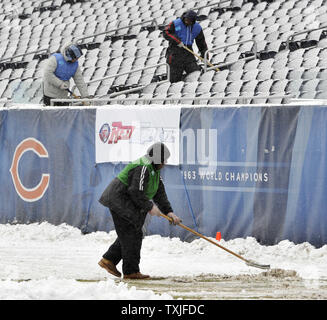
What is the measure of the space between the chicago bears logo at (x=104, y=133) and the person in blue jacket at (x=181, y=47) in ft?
13.4

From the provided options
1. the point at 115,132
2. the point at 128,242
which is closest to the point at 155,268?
the point at 128,242

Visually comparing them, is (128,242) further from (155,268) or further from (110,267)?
(155,268)

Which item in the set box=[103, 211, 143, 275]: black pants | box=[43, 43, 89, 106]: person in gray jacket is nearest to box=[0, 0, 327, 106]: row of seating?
box=[43, 43, 89, 106]: person in gray jacket

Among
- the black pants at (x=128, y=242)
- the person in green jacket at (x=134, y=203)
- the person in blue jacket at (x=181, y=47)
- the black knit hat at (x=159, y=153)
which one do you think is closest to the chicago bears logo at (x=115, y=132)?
the person in green jacket at (x=134, y=203)

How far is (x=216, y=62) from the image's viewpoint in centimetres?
1764

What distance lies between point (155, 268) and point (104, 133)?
3.02 m

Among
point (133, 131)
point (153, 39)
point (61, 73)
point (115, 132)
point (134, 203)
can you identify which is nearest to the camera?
point (134, 203)

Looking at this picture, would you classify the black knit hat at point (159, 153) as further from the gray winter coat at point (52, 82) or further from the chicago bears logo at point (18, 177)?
the gray winter coat at point (52, 82)

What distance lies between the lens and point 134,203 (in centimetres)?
960

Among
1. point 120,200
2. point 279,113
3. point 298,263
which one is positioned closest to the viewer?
point 120,200
